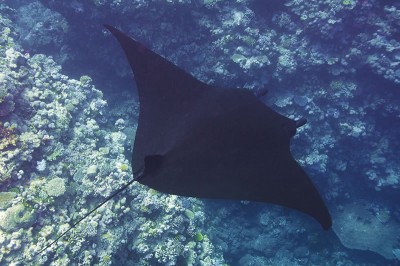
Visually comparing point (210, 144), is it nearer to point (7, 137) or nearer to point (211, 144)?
point (211, 144)

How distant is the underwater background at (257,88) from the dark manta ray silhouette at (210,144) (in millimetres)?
4325

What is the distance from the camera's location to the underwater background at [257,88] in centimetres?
811

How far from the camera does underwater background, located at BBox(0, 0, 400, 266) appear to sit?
8.11 metres

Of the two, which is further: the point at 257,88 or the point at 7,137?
the point at 257,88

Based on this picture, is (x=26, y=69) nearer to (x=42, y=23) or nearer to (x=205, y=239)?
(x=42, y=23)

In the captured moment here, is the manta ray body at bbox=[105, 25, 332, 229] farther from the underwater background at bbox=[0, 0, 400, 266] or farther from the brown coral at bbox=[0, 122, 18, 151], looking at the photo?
the brown coral at bbox=[0, 122, 18, 151]

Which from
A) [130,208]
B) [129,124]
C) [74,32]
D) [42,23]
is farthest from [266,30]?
[42,23]

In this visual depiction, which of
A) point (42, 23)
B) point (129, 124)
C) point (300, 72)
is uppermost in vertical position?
point (42, 23)

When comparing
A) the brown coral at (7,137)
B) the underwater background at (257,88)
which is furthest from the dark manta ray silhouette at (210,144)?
the brown coral at (7,137)

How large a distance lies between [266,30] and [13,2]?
1273 centimetres

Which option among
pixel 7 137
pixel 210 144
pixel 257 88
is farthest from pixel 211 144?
pixel 257 88

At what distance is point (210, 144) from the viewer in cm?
291

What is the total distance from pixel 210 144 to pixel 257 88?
24.1ft

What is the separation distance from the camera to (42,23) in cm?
1152
